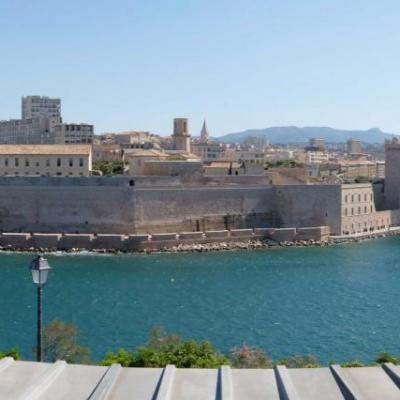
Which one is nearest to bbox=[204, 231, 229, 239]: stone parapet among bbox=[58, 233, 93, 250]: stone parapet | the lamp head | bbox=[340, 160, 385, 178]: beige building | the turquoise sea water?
the turquoise sea water

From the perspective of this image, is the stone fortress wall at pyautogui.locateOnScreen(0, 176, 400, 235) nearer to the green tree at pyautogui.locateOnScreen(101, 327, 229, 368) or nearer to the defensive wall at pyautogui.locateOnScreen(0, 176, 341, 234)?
the defensive wall at pyautogui.locateOnScreen(0, 176, 341, 234)

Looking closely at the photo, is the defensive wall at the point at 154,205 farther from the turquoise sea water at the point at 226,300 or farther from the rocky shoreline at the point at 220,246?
the turquoise sea water at the point at 226,300

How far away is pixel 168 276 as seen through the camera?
78.2 feet

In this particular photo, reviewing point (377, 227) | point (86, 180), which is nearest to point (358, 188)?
point (377, 227)

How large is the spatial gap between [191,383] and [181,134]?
5885 cm

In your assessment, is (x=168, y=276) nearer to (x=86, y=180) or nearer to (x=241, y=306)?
(x=241, y=306)

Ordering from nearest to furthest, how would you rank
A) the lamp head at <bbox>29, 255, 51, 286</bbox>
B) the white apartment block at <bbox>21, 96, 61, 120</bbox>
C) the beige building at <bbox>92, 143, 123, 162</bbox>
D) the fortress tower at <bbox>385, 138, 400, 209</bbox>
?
the lamp head at <bbox>29, 255, 51, 286</bbox>, the fortress tower at <bbox>385, 138, 400, 209</bbox>, the beige building at <bbox>92, 143, 123, 162</bbox>, the white apartment block at <bbox>21, 96, 61, 120</bbox>

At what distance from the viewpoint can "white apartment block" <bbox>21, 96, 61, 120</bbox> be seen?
94.9m

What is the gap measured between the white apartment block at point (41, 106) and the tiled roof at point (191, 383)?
91.5m

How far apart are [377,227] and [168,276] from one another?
15859mm

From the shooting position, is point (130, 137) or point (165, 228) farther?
point (130, 137)

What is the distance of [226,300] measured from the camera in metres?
20.2

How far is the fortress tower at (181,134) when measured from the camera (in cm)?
6303

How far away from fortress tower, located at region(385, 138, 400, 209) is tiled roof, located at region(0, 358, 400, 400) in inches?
1406
